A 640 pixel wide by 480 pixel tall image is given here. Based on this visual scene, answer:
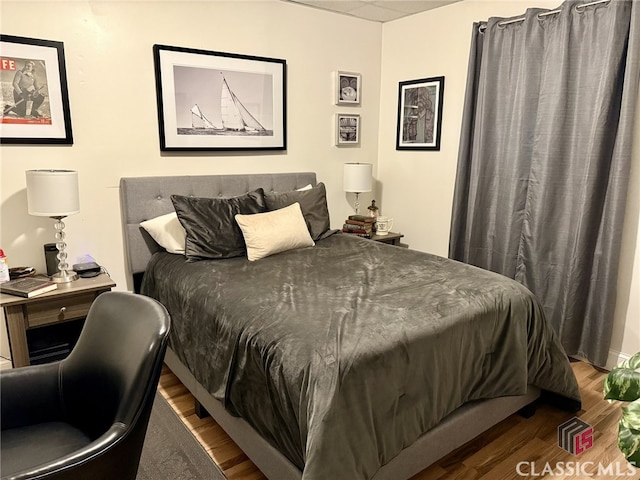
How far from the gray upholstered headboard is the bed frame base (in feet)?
3.53

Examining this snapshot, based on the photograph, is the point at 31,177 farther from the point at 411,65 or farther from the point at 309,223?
the point at 411,65

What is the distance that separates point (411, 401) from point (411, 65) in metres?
3.12

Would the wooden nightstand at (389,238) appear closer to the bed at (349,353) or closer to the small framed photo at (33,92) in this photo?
the bed at (349,353)

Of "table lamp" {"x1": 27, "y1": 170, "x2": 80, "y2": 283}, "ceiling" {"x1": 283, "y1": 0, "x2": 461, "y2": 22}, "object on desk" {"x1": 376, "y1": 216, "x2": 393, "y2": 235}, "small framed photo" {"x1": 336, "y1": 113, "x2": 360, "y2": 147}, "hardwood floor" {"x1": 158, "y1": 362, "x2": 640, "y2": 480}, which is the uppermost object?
"ceiling" {"x1": 283, "y1": 0, "x2": 461, "y2": 22}

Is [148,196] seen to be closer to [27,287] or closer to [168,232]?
[168,232]

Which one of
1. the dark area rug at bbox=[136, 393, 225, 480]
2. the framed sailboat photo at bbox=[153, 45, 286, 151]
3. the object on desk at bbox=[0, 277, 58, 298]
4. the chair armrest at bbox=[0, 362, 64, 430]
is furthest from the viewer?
the framed sailboat photo at bbox=[153, 45, 286, 151]

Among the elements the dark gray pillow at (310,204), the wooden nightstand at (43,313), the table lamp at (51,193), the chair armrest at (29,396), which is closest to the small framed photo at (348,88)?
the dark gray pillow at (310,204)

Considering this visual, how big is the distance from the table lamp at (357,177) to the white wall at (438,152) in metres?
0.44

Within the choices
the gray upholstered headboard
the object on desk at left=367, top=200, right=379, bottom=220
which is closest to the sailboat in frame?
the gray upholstered headboard

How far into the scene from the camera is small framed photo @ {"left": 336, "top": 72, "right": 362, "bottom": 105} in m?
3.89

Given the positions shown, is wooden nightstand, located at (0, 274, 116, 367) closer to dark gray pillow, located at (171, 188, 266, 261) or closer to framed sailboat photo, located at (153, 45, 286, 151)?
dark gray pillow, located at (171, 188, 266, 261)

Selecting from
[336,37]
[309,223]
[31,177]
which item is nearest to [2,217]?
[31,177]

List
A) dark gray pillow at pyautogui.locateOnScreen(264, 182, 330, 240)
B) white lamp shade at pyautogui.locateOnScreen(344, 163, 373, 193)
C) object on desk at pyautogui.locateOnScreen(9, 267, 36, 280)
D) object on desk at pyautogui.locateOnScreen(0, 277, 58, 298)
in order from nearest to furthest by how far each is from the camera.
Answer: object on desk at pyautogui.locateOnScreen(0, 277, 58, 298), object on desk at pyautogui.locateOnScreen(9, 267, 36, 280), dark gray pillow at pyautogui.locateOnScreen(264, 182, 330, 240), white lamp shade at pyautogui.locateOnScreen(344, 163, 373, 193)

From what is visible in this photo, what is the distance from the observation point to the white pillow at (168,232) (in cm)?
289
